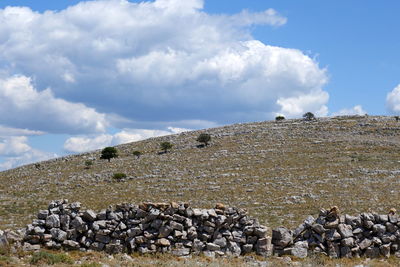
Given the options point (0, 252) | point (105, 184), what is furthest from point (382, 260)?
point (105, 184)

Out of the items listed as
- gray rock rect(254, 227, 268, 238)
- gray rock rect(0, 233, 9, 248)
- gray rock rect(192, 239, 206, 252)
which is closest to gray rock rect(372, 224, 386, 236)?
gray rock rect(254, 227, 268, 238)

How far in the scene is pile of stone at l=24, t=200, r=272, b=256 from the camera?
1712cm

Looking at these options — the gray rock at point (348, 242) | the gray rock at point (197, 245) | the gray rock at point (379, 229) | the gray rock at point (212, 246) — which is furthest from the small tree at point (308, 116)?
the gray rock at point (197, 245)

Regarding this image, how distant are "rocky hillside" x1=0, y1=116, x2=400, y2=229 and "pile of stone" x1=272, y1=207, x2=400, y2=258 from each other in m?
8.22

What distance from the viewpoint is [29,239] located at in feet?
56.3

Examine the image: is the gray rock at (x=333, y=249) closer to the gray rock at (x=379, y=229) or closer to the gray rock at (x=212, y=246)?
the gray rock at (x=379, y=229)

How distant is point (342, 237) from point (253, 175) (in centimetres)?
2992

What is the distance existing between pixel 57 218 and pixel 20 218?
13.9 m

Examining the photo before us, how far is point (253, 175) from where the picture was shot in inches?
1874

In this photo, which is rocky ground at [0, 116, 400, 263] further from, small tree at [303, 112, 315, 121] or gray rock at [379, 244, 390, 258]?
small tree at [303, 112, 315, 121]

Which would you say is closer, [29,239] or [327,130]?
[29,239]

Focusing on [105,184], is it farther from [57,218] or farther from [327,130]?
[327,130]

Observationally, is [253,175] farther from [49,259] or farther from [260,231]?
[49,259]

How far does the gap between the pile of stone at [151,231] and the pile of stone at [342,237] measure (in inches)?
34.9
